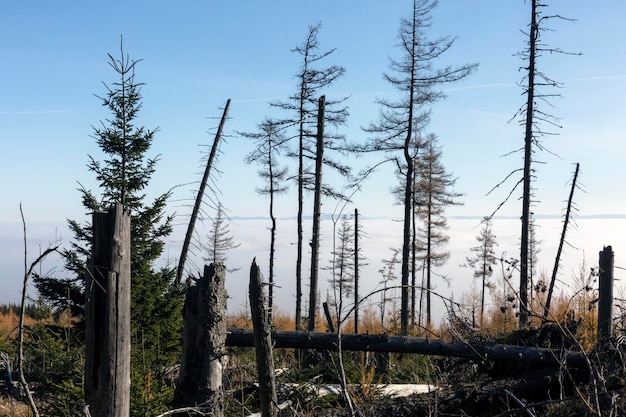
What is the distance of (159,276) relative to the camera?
12016mm

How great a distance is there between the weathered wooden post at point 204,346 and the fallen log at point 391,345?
226cm

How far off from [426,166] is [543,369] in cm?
2129

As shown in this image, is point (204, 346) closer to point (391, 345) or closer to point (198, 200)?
point (391, 345)

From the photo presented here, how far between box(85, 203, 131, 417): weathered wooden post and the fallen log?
3.45 m

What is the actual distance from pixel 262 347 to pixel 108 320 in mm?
1782

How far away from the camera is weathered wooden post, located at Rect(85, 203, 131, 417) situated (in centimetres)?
572

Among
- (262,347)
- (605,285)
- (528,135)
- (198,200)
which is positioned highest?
(528,135)

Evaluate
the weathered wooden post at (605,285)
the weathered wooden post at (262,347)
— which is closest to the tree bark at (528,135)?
the weathered wooden post at (605,285)

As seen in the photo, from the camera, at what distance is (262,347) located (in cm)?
684

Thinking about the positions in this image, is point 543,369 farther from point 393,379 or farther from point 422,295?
point 422,295

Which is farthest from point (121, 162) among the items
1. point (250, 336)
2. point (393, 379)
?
point (393, 379)

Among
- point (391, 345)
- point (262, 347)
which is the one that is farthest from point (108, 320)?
point (391, 345)

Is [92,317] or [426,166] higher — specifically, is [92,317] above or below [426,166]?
below

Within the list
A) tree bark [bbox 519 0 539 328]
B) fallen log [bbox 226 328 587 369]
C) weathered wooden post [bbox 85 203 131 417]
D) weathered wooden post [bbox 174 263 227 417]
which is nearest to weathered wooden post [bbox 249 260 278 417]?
weathered wooden post [bbox 174 263 227 417]
